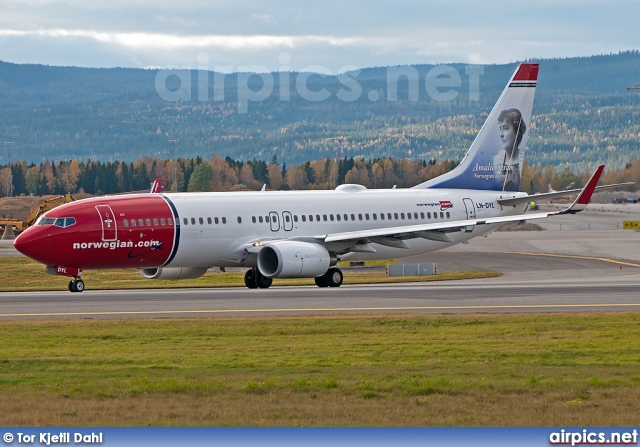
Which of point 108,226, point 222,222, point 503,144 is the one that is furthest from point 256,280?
point 503,144

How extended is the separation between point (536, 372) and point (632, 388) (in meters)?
2.66

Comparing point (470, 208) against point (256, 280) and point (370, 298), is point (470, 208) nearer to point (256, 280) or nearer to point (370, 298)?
point (256, 280)

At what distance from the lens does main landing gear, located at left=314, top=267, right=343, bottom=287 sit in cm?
4816

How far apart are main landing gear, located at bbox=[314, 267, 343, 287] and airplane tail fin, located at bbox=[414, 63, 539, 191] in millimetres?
9000

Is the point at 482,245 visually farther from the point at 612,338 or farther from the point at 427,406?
the point at 427,406

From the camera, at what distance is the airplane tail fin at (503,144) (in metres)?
55.2

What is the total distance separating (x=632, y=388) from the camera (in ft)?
67.6

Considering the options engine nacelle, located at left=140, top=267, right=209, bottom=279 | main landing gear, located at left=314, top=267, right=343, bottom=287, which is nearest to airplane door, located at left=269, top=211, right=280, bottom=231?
main landing gear, located at left=314, top=267, right=343, bottom=287

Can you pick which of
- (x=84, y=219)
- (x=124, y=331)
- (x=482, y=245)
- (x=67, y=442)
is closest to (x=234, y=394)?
(x=67, y=442)

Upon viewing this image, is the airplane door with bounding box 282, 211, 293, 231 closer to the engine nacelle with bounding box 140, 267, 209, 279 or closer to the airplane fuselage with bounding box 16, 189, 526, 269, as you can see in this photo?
the airplane fuselage with bounding box 16, 189, 526, 269

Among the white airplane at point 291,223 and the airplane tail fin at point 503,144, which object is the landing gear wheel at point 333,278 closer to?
the white airplane at point 291,223

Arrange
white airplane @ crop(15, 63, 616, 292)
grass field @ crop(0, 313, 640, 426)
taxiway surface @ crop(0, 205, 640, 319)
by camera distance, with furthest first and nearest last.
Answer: white airplane @ crop(15, 63, 616, 292) < taxiway surface @ crop(0, 205, 640, 319) < grass field @ crop(0, 313, 640, 426)

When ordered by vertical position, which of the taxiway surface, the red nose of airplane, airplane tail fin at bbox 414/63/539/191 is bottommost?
the taxiway surface

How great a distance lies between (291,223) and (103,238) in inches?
339
